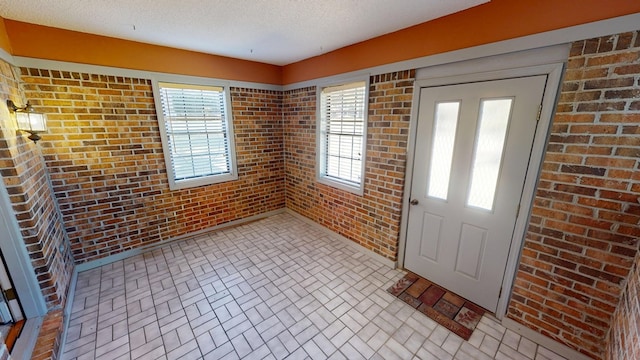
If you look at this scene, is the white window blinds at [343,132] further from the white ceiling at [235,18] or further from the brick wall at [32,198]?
the brick wall at [32,198]

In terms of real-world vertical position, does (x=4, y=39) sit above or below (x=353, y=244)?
above

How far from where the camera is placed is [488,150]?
1952mm

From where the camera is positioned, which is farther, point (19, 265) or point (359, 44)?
point (359, 44)

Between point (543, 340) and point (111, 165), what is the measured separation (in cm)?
450

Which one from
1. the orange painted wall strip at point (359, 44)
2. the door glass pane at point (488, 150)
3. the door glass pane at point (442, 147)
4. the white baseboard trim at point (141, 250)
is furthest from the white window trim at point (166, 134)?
the door glass pane at point (488, 150)

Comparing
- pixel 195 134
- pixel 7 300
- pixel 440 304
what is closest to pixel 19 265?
pixel 7 300

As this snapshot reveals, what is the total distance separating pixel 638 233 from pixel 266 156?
395 cm

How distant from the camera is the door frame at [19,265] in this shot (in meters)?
1.70

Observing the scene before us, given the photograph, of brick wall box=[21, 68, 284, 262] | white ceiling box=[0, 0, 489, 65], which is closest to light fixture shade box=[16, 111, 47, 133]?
brick wall box=[21, 68, 284, 262]

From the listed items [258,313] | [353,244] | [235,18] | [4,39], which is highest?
[235,18]

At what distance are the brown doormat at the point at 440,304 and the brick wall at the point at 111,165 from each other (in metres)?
2.89

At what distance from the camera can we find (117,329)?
1.95 meters

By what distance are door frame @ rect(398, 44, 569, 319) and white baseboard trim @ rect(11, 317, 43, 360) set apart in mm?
3514

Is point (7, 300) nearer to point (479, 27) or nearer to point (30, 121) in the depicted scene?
point (30, 121)
